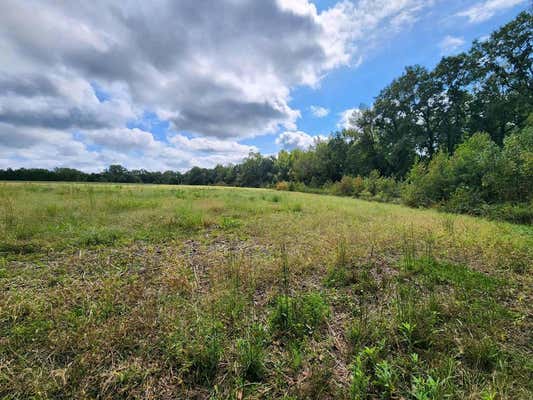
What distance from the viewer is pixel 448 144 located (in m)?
31.4

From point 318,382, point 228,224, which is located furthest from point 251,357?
point 228,224

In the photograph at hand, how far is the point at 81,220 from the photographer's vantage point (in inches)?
234

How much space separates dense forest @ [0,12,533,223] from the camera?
34.6 ft

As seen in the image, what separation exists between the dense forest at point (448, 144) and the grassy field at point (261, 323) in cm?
984

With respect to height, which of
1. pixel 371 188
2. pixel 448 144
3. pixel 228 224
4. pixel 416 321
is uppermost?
pixel 448 144

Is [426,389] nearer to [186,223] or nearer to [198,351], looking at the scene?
[198,351]

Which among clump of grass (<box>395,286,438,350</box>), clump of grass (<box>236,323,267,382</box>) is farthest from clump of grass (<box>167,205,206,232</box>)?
clump of grass (<box>395,286,438,350</box>)

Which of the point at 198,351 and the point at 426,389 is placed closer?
the point at 426,389

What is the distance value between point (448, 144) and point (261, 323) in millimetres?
42383

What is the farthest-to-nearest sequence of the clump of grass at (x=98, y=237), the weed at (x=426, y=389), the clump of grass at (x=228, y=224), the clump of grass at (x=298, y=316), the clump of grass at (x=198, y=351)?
the clump of grass at (x=228, y=224) < the clump of grass at (x=98, y=237) < the clump of grass at (x=298, y=316) < the clump of grass at (x=198, y=351) < the weed at (x=426, y=389)

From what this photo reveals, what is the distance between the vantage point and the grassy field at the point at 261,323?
1.62m

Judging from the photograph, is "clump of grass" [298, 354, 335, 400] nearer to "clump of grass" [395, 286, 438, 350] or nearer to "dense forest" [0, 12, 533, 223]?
"clump of grass" [395, 286, 438, 350]

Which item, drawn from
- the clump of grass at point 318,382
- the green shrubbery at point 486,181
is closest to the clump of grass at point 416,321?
the clump of grass at point 318,382

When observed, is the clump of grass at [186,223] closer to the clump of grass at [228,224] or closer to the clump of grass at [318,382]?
the clump of grass at [228,224]
